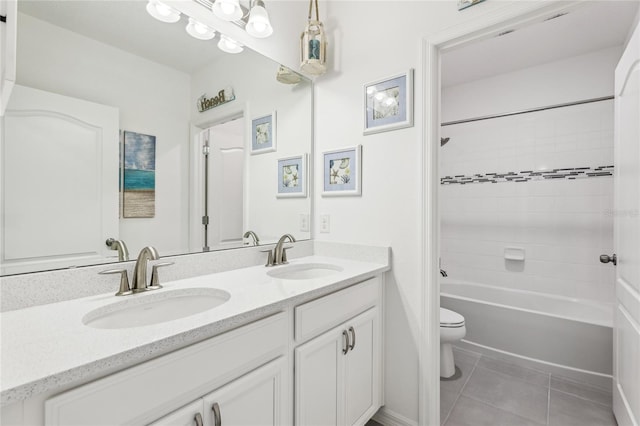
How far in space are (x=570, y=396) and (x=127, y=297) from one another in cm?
251

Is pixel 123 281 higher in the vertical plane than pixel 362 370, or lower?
higher

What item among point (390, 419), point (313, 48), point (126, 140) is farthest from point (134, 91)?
point (390, 419)

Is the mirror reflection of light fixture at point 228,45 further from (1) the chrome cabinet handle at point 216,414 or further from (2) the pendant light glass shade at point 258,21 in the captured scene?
(1) the chrome cabinet handle at point 216,414

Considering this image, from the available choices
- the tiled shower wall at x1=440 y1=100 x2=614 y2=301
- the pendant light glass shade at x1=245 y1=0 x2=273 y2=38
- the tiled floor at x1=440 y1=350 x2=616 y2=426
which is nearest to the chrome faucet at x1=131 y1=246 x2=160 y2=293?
the pendant light glass shade at x1=245 y1=0 x2=273 y2=38

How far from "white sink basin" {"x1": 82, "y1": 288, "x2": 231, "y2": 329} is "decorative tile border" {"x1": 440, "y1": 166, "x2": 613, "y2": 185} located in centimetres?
280

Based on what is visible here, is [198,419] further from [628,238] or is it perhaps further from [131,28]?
[628,238]

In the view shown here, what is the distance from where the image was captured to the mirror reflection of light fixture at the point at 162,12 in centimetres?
126

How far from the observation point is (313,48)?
173 centimetres

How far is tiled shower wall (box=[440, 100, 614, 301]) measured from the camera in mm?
2439

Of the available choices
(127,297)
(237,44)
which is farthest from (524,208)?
(127,297)

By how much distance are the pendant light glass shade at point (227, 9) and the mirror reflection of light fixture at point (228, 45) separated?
11cm

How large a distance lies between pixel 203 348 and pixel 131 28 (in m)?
Result: 1.24

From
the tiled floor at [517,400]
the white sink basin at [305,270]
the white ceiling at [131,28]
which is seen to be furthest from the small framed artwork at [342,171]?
the tiled floor at [517,400]

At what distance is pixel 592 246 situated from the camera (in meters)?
2.45
